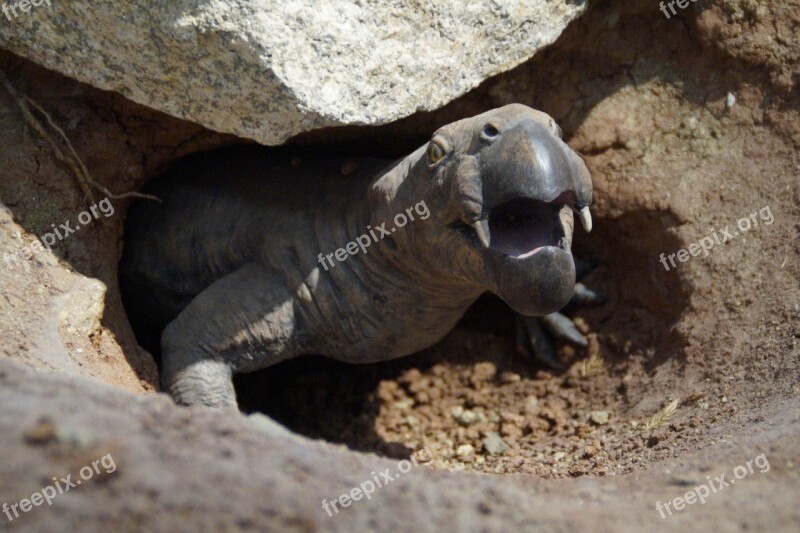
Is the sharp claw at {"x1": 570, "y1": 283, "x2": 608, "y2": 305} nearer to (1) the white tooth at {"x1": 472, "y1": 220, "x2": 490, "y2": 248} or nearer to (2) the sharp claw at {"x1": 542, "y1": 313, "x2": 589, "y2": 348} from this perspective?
(2) the sharp claw at {"x1": 542, "y1": 313, "x2": 589, "y2": 348}

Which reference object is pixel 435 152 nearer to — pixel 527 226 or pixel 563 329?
pixel 527 226

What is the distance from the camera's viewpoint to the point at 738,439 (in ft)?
8.96

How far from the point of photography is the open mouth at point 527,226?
9.57 ft

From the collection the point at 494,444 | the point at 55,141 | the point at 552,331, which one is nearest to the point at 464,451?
the point at 494,444

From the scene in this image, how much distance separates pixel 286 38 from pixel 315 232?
1079 mm

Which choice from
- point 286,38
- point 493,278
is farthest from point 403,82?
point 493,278

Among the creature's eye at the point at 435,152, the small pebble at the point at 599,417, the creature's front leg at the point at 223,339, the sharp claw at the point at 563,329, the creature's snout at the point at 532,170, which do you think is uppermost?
the creature's eye at the point at 435,152

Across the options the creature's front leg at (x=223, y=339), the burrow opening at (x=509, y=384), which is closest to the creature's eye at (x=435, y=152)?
the creature's front leg at (x=223, y=339)

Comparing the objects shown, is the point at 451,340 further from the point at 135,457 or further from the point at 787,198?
the point at 135,457

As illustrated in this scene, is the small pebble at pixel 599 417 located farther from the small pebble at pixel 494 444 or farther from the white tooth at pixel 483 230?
the white tooth at pixel 483 230

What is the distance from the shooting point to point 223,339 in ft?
12.0

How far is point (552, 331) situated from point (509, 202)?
5.36 ft

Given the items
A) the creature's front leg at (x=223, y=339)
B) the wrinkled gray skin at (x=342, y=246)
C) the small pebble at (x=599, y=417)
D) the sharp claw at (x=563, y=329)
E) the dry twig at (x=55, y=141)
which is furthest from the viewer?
the sharp claw at (x=563, y=329)

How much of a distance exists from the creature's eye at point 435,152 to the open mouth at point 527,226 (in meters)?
0.30
